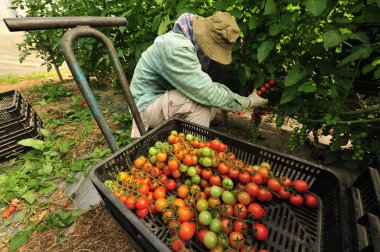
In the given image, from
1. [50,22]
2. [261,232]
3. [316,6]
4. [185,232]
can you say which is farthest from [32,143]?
[316,6]

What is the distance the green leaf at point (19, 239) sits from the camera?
5.96ft

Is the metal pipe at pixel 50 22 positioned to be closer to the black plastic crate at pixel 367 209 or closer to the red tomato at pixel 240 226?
the red tomato at pixel 240 226

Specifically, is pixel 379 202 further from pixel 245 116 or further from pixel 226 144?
pixel 245 116

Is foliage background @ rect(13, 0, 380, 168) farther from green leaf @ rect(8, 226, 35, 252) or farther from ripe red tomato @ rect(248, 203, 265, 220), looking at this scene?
green leaf @ rect(8, 226, 35, 252)

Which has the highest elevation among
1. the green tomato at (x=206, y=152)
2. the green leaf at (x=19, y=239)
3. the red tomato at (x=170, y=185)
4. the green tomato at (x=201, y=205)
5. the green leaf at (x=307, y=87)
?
the green leaf at (x=307, y=87)

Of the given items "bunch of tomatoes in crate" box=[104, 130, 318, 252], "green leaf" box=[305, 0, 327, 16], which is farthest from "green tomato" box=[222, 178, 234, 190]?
"green leaf" box=[305, 0, 327, 16]

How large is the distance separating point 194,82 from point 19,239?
6.68ft

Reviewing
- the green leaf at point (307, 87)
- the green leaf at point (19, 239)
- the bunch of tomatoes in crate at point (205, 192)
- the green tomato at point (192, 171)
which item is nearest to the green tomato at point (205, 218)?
the bunch of tomatoes in crate at point (205, 192)

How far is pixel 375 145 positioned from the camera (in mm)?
1823

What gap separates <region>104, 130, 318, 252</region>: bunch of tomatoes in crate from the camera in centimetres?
126

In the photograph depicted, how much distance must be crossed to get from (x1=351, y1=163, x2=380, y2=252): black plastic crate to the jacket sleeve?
1.13 meters

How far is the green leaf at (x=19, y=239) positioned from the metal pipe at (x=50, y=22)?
5.66 ft

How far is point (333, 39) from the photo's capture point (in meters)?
1.42

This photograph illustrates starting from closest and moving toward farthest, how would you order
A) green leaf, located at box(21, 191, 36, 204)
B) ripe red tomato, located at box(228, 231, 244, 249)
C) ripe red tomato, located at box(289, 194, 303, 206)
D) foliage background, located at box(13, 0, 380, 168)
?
ripe red tomato, located at box(228, 231, 244, 249) < ripe red tomato, located at box(289, 194, 303, 206) < foliage background, located at box(13, 0, 380, 168) < green leaf, located at box(21, 191, 36, 204)
